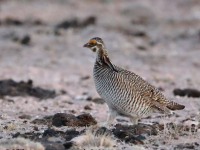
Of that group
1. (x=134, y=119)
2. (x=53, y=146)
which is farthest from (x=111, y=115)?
(x=53, y=146)

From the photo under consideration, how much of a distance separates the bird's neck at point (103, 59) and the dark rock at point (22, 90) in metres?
4.27

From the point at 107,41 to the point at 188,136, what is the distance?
493 inches

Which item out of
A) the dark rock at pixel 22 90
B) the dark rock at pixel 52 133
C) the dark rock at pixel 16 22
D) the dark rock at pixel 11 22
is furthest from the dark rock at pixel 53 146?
the dark rock at pixel 11 22

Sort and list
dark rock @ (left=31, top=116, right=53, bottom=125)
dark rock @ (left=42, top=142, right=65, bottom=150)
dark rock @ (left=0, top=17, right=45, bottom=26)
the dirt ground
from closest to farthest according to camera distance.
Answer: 1. dark rock @ (left=42, top=142, right=65, bottom=150)
2. the dirt ground
3. dark rock @ (left=31, top=116, right=53, bottom=125)
4. dark rock @ (left=0, top=17, right=45, bottom=26)

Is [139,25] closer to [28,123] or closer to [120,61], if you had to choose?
[120,61]

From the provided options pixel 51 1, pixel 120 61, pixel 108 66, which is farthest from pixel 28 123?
pixel 51 1

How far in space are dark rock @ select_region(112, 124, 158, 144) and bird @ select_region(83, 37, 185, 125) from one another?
15 centimetres

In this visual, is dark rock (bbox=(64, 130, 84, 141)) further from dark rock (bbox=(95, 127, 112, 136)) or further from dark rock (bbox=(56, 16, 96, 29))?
dark rock (bbox=(56, 16, 96, 29))

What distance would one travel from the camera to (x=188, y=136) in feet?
33.2

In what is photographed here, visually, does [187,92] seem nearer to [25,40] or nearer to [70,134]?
[70,134]

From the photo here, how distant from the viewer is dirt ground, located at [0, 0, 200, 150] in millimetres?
10164

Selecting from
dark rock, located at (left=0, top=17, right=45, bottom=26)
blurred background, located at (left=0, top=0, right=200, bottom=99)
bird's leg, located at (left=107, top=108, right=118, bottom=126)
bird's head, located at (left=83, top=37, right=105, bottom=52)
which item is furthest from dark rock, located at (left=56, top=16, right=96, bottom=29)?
bird's leg, located at (left=107, top=108, right=118, bottom=126)

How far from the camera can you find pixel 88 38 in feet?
74.5

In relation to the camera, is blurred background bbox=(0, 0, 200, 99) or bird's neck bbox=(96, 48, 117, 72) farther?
blurred background bbox=(0, 0, 200, 99)
